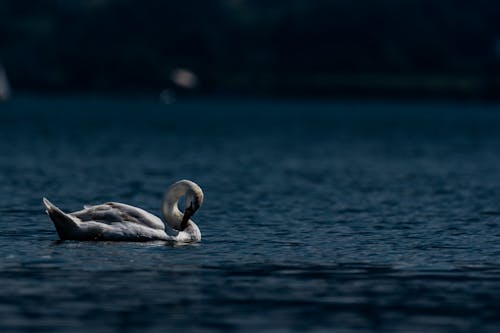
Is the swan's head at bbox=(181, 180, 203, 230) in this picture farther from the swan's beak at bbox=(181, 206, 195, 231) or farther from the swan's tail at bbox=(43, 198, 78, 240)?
the swan's tail at bbox=(43, 198, 78, 240)

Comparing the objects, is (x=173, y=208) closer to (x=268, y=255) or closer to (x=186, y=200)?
(x=186, y=200)

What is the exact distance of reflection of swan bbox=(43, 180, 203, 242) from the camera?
1246 inches

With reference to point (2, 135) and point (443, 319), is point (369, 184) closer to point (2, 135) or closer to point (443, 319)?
point (443, 319)

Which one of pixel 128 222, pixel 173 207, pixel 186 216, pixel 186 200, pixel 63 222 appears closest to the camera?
pixel 63 222

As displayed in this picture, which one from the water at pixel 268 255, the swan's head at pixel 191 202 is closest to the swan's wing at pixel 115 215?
the swan's head at pixel 191 202

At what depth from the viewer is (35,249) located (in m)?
31.0

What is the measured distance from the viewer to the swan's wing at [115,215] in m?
32.0

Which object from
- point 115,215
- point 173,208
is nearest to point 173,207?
point 173,208

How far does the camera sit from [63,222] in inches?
1243

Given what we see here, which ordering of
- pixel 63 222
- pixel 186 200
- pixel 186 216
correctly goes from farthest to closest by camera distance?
pixel 186 200, pixel 186 216, pixel 63 222

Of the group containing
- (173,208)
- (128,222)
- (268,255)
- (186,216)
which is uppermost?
(173,208)

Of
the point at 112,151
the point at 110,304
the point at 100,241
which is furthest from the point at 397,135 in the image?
the point at 110,304

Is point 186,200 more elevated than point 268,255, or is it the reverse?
point 186,200

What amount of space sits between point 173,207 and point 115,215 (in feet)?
5.26
